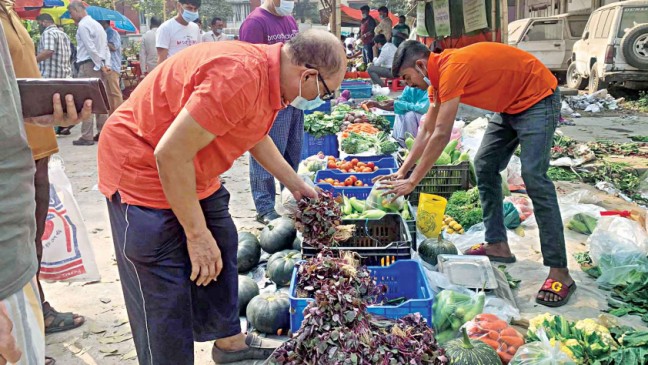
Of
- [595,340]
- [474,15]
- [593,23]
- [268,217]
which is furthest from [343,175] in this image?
[593,23]

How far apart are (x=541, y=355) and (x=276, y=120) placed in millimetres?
3171

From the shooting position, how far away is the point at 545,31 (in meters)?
16.6

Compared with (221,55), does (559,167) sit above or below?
below

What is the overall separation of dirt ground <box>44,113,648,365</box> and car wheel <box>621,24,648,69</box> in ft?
25.7

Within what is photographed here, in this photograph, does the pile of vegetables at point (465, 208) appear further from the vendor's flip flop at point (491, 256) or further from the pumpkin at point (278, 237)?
the pumpkin at point (278, 237)

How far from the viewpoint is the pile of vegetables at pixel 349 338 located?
207cm

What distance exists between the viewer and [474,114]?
35.1ft

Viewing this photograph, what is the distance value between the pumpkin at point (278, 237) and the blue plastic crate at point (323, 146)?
10.5 ft

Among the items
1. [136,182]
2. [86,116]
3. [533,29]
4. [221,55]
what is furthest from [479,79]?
[533,29]

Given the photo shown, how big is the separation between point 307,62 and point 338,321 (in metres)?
1.09

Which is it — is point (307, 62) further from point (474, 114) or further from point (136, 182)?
point (474, 114)

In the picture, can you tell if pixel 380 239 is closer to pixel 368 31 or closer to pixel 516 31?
pixel 516 31

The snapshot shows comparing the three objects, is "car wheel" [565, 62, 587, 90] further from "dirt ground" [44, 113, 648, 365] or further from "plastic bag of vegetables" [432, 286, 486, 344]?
"plastic bag of vegetables" [432, 286, 486, 344]

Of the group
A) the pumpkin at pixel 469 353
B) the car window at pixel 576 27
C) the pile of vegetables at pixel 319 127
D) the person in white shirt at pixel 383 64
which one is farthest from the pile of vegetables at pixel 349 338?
the car window at pixel 576 27
